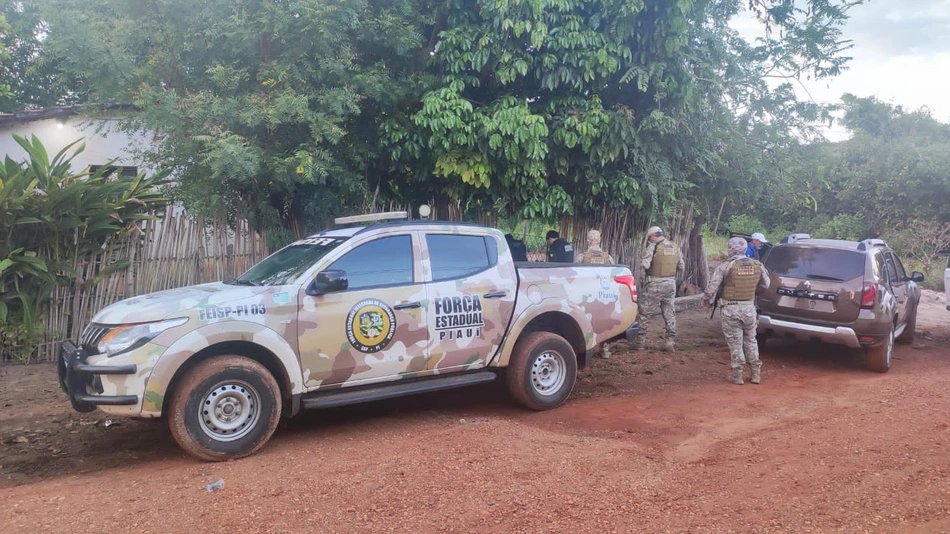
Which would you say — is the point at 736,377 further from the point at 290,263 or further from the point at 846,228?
the point at 846,228

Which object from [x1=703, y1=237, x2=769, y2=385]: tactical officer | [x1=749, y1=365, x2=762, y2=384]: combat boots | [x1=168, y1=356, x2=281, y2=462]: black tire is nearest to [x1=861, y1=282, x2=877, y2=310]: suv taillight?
[x1=703, y1=237, x2=769, y2=385]: tactical officer

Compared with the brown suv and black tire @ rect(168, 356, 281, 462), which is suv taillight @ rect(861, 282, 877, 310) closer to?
the brown suv

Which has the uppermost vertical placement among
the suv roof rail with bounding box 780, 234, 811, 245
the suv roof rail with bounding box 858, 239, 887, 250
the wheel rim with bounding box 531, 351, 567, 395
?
the suv roof rail with bounding box 780, 234, 811, 245

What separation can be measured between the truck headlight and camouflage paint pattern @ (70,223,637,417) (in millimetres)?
40

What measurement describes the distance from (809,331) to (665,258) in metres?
2.11

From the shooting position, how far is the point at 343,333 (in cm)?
544

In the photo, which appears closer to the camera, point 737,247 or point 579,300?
point 579,300

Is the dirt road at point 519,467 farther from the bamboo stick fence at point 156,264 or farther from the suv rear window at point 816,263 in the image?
the suv rear window at point 816,263

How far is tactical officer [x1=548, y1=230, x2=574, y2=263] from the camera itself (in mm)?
10008

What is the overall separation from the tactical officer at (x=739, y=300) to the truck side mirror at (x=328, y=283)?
4544 millimetres

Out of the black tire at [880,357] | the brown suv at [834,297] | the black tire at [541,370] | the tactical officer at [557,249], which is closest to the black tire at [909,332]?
the brown suv at [834,297]

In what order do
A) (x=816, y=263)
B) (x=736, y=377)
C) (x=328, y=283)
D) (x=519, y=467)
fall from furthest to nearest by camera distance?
(x=816, y=263), (x=736, y=377), (x=328, y=283), (x=519, y=467)

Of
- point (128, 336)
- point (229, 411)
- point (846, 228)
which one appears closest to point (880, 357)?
point (229, 411)

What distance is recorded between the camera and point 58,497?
4270mm
